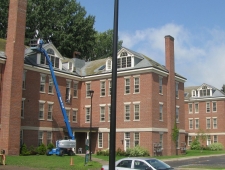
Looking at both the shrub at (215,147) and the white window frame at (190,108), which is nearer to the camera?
the shrub at (215,147)

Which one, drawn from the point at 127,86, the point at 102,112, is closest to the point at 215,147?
the point at 102,112

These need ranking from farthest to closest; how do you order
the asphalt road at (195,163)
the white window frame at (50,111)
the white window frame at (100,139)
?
the white window frame at (100,139) < the white window frame at (50,111) < the asphalt road at (195,163)

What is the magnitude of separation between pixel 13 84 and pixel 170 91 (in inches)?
770

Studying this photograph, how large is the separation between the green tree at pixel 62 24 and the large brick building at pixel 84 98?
1516cm

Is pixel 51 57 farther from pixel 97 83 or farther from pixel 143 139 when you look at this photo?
pixel 143 139

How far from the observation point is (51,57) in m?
45.6

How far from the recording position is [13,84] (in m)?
37.2

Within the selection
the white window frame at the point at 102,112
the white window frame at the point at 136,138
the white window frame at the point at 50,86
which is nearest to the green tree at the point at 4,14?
the white window frame at the point at 50,86

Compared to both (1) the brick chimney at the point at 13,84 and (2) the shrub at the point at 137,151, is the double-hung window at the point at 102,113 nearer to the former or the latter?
(2) the shrub at the point at 137,151

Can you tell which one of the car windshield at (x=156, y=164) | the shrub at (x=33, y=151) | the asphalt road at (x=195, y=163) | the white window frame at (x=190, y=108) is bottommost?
the asphalt road at (x=195, y=163)

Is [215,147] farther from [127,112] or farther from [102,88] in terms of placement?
[102,88]

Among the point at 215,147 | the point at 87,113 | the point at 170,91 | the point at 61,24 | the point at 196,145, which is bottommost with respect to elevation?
the point at 215,147

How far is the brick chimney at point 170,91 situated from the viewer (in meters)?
45.0

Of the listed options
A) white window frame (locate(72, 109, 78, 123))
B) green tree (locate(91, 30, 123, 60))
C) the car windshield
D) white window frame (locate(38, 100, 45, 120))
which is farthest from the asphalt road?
green tree (locate(91, 30, 123, 60))
